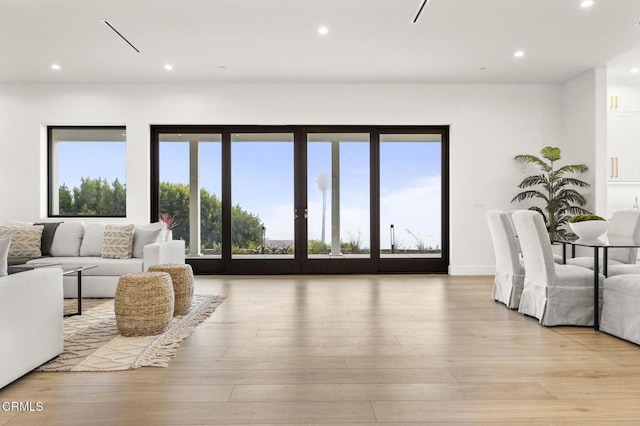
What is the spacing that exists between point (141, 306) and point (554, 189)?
5.80m

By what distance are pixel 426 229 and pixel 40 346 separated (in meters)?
5.69

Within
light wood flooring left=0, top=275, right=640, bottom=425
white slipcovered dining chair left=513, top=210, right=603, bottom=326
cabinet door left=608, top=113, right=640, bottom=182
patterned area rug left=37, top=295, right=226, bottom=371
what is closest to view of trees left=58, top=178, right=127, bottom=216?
patterned area rug left=37, top=295, right=226, bottom=371

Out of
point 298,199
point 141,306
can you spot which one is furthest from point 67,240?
point 298,199

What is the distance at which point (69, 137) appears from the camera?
285 inches

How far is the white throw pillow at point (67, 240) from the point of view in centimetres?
572

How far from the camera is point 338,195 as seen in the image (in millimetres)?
7312

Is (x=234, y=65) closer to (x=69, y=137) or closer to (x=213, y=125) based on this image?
(x=213, y=125)

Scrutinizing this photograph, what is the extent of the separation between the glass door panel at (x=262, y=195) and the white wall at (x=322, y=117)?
1.26ft

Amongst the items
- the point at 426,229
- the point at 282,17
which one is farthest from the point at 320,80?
the point at 426,229

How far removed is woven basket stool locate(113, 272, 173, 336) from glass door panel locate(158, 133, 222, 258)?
3.65m

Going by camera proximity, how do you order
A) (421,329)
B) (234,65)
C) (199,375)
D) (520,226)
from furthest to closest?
(234,65)
(520,226)
(421,329)
(199,375)

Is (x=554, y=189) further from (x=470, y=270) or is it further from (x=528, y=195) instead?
(x=470, y=270)

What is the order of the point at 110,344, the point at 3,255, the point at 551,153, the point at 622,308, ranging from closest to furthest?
the point at 3,255
the point at 110,344
the point at 622,308
the point at 551,153

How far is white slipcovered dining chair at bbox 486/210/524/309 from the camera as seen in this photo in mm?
4480
